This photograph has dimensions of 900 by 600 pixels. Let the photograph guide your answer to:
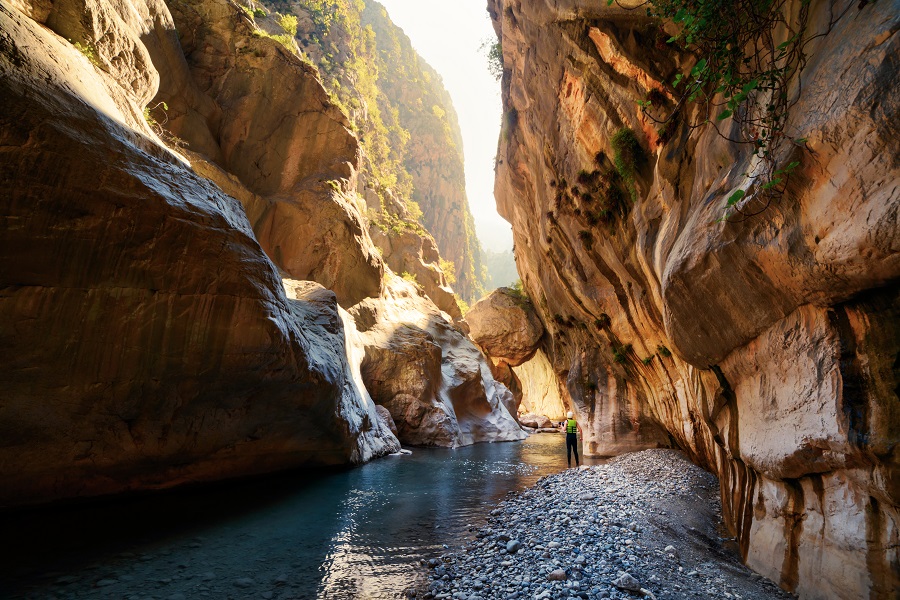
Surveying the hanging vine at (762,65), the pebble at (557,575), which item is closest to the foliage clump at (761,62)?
the hanging vine at (762,65)

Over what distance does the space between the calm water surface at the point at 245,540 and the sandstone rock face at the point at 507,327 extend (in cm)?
2060

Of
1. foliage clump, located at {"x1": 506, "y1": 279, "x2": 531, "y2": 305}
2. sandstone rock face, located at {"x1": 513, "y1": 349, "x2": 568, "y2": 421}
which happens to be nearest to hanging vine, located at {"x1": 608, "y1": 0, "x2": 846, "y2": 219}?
foliage clump, located at {"x1": 506, "y1": 279, "x2": 531, "y2": 305}

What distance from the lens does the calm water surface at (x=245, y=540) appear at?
482 cm

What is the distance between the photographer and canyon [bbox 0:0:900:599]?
11.8ft

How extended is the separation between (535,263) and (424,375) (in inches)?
326

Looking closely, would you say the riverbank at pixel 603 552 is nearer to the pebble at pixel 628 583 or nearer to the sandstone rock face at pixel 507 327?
the pebble at pixel 628 583

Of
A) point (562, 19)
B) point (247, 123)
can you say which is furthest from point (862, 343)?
point (247, 123)

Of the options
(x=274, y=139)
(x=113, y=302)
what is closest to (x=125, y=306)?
(x=113, y=302)

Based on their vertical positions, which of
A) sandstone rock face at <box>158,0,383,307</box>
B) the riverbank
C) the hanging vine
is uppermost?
sandstone rock face at <box>158,0,383,307</box>

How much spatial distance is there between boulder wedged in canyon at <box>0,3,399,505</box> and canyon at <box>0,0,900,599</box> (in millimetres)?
41

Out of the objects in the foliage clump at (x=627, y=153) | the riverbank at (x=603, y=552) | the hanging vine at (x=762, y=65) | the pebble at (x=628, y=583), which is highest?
the foliage clump at (x=627, y=153)

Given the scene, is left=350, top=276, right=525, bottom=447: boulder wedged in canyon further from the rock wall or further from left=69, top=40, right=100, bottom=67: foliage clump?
the rock wall

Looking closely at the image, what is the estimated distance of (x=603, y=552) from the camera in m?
5.11

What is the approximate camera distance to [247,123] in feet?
63.5
